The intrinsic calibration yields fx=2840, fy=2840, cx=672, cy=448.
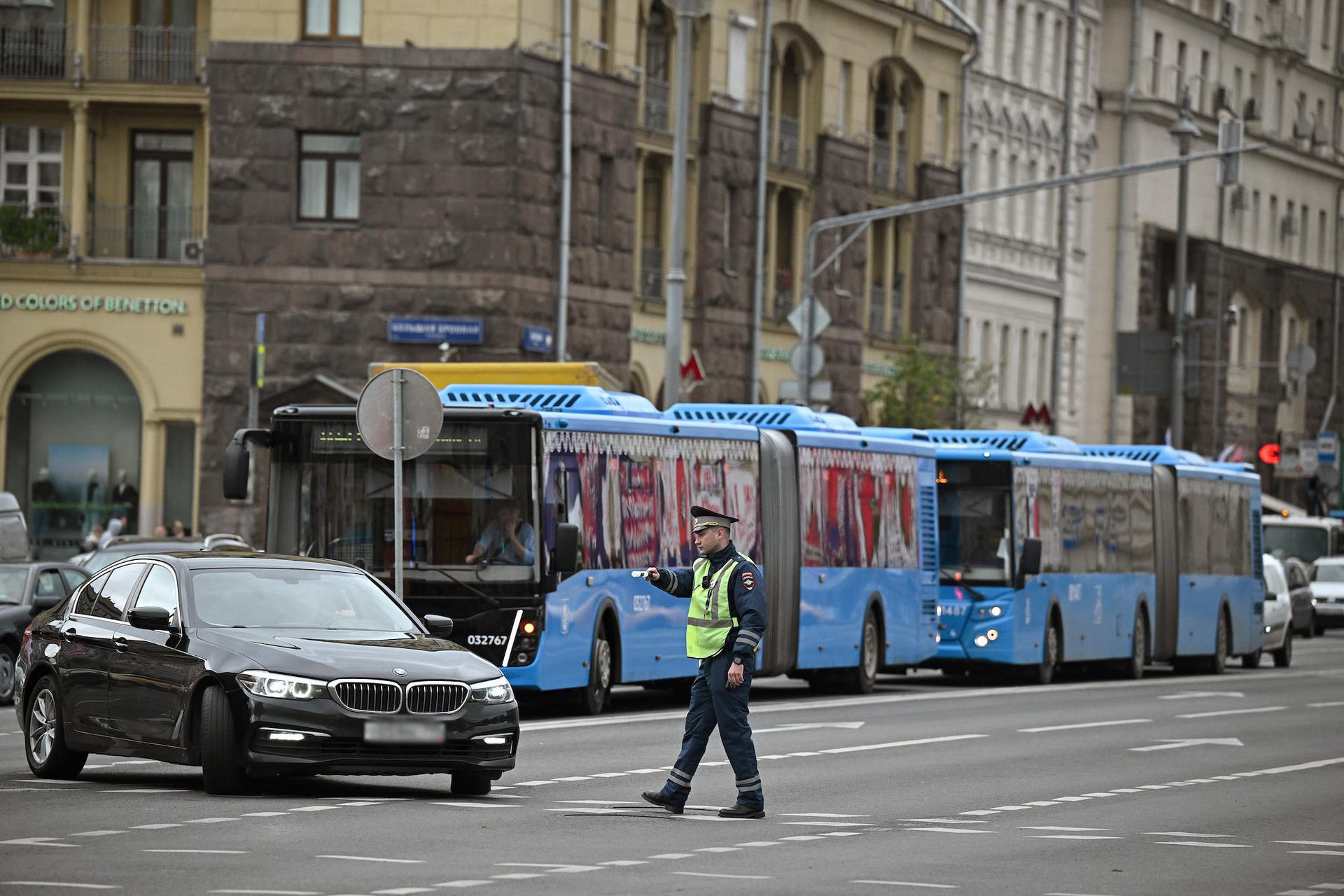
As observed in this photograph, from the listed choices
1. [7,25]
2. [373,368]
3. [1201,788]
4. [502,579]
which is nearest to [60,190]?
[7,25]

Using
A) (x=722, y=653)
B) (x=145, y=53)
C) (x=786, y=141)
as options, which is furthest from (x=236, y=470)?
(x=786, y=141)

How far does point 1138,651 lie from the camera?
3822cm

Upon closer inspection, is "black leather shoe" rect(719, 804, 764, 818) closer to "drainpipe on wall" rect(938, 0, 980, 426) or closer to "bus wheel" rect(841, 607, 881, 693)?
"bus wheel" rect(841, 607, 881, 693)

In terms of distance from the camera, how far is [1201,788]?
62.6 feet

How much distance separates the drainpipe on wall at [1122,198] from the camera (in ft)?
266

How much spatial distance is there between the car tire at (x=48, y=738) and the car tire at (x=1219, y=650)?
26.1 meters

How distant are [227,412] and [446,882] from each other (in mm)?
34438

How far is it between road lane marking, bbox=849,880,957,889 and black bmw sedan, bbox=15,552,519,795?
3.64 m

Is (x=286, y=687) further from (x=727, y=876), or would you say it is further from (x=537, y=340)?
(x=537, y=340)

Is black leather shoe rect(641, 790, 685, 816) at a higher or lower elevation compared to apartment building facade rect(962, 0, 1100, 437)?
lower

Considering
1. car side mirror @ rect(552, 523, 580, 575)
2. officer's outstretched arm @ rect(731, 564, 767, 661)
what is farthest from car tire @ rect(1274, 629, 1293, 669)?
officer's outstretched arm @ rect(731, 564, 767, 661)

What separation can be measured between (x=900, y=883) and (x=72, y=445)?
36193 millimetres

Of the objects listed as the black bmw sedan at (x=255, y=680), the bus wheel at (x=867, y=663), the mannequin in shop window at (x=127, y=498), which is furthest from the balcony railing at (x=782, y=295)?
the black bmw sedan at (x=255, y=680)

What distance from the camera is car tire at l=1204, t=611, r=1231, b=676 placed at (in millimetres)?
41125
